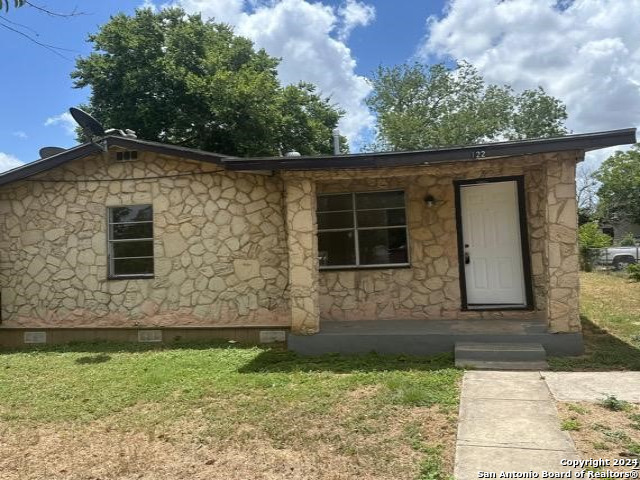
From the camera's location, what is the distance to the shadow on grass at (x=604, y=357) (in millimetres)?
5344

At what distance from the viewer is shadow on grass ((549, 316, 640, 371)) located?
5.34 m

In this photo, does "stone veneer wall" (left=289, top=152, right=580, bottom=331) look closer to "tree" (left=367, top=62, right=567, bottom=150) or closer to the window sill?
the window sill

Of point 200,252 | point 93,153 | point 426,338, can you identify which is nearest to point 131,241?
point 200,252

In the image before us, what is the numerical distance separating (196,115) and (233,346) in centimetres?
1462

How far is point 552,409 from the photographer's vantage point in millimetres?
4102

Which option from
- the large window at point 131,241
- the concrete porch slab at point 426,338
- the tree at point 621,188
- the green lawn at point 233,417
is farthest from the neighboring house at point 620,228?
the large window at point 131,241

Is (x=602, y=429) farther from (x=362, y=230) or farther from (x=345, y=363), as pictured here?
(x=362, y=230)

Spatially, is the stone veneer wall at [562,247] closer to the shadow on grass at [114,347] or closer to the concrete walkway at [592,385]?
the concrete walkway at [592,385]

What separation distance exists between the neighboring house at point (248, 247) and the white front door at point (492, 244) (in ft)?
0.05

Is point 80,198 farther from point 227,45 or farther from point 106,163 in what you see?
point 227,45

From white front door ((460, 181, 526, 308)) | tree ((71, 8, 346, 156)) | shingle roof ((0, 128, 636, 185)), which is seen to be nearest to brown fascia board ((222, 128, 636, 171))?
shingle roof ((0, 128, 636, 185))

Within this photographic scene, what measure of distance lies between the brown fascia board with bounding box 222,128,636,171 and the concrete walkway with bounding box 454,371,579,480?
2.66m

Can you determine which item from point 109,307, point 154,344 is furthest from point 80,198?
point 154,344

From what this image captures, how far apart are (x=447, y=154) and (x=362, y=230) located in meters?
2.34
